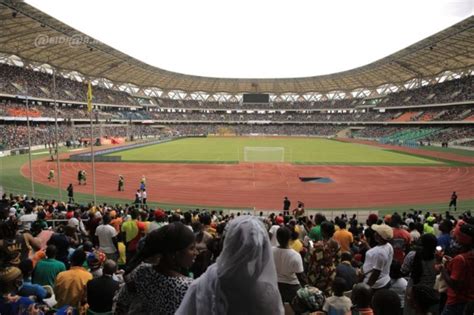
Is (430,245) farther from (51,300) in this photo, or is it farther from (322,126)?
(322,126)

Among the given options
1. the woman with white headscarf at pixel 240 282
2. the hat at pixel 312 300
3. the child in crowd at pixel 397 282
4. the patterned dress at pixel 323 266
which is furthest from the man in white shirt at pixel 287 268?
the woman with white headscarf at pixel 240 282

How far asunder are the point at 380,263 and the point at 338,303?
5.68 ft

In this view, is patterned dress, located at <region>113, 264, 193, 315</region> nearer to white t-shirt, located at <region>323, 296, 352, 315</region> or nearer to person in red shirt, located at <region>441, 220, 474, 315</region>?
white t-shirt, located at <region>323, 296, 352, 315</region>

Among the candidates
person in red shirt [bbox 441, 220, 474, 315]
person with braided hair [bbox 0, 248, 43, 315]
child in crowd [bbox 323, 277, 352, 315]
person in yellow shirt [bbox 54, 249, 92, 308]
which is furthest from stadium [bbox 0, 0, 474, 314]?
child in crowd [bbox 323, 277, 352, 315]

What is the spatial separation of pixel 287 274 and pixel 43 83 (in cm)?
7668

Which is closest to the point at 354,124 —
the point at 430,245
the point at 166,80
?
the point at 166,80

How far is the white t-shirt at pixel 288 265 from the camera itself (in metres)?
5.09

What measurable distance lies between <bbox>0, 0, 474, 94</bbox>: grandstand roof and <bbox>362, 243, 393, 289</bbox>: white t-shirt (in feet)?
140

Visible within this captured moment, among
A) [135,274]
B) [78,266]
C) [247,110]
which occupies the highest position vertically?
[247,110]

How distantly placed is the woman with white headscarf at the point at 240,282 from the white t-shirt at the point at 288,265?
9.74ft

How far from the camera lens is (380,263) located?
5.58 meters

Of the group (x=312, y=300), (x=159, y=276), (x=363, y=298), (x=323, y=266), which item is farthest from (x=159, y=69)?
(x=159, y=276)

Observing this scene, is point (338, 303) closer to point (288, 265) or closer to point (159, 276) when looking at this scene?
point (288, 265)

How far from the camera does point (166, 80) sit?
101 meters
